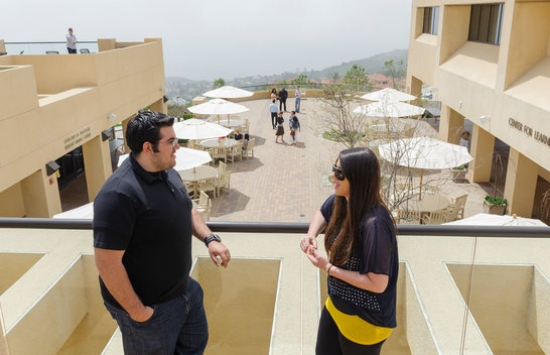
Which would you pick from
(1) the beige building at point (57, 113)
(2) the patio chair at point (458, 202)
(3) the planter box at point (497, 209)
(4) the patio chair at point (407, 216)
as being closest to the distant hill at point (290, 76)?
(1) the beige building at point (57, 113)

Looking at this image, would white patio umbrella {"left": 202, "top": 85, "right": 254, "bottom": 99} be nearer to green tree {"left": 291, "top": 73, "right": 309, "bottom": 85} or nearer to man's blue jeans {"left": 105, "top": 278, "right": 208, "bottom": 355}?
green tree {"left": 291, "top": 73, "right": 309, "bottom": 85}

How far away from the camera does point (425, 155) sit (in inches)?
499

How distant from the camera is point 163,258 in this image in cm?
246

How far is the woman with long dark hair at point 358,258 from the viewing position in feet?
7.91

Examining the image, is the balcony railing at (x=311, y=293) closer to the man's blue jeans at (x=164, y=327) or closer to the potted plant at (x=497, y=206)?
Result: the man's blue jeans at (x=164, y=327)

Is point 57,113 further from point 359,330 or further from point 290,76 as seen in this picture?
point 290,76

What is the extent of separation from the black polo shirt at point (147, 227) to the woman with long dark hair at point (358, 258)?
0.70 meters

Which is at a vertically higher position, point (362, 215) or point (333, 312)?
point (362, 215)

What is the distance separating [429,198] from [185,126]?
818cm

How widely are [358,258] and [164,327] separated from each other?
1072 millimetres

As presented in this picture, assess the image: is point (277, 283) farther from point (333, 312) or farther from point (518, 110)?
point (518, 110)

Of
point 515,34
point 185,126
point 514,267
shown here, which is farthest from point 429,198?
point 514,267

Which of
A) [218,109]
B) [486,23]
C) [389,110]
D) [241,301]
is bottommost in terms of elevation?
[218,109]

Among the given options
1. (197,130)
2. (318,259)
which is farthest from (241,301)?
(197,130)
